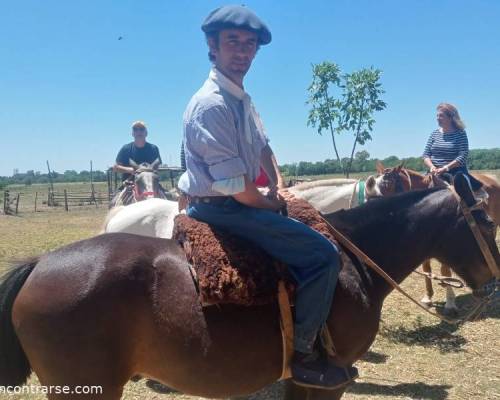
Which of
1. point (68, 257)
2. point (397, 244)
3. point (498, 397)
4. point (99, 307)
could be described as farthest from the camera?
point (498, 397)

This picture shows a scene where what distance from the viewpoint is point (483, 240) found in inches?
116

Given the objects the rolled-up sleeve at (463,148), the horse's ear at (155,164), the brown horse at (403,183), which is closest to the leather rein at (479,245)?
the brown horse at (403,183)

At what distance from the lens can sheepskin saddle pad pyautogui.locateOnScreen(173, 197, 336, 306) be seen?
2369mm

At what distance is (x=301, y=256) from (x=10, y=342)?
6.00 ft

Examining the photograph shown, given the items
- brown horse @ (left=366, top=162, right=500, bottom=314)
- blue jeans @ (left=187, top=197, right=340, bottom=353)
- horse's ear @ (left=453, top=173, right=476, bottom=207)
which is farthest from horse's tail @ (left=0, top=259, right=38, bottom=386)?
brown horse @ (left=366, top=162, right=500, bottom=314)

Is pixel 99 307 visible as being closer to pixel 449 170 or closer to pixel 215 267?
pixel 215 267

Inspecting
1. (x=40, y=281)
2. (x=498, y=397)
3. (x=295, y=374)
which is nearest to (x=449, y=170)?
(x=498, y=397)

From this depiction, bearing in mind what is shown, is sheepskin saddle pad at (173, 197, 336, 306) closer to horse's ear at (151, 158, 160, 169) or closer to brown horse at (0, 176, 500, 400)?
brown horse at (0, 176, 500, 400)

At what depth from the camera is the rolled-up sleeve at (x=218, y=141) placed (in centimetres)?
237

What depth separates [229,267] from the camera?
2.43 meters

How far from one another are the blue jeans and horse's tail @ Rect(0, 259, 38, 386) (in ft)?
4.42

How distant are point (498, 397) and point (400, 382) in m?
0.98

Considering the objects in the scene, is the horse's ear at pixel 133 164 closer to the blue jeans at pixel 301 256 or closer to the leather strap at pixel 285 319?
the blue jeans at pixel 301 256

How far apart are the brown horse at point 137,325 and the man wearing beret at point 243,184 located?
0.67ft
